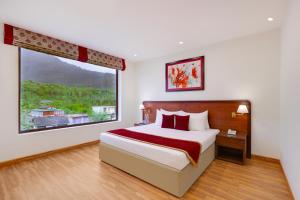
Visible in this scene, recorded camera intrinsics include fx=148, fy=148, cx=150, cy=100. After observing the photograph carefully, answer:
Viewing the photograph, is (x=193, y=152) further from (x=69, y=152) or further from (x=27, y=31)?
(x=27, y=31)

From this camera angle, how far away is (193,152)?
2.19m

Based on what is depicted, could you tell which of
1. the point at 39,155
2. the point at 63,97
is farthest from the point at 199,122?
the point at 39,155

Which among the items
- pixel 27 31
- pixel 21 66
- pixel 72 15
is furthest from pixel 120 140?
pixel 27 31

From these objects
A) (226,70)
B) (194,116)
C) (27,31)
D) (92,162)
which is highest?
(27,31)

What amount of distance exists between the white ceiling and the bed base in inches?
92.7

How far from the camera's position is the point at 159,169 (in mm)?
2125

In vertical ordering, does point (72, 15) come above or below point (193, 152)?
above

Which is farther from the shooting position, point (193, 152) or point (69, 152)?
point (69, 152)

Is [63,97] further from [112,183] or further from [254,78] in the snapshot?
[254,78]

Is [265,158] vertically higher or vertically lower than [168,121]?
lower

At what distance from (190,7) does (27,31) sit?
320cm

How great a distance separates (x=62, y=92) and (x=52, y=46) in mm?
1156

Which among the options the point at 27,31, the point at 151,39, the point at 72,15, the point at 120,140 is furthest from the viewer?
the point at 151,39

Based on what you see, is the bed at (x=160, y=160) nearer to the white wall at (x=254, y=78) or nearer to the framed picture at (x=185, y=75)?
the white wall at (x=254, y=78)
